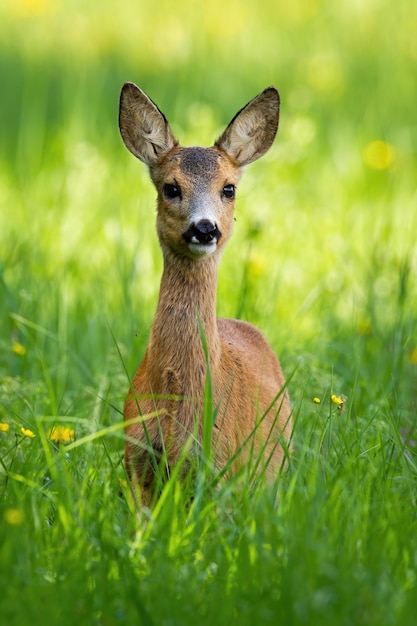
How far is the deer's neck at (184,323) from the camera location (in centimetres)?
388

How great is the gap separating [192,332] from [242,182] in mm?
2530

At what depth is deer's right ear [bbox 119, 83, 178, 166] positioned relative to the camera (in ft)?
14.0

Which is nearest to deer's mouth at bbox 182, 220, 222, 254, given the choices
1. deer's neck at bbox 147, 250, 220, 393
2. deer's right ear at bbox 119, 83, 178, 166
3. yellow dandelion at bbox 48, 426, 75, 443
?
deer's neck at bbox 147, 250, 220, 393

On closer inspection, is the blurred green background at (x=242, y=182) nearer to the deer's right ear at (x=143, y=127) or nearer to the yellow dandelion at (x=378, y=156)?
the yellow dandelion at (x=378, y=156)

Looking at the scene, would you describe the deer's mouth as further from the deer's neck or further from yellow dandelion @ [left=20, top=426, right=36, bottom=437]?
A: yellow dandelion @ [left=20, top=426, right=36, bottom=437]

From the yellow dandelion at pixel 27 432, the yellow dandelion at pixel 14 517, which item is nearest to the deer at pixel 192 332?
the yellow dandelion at pixel 27 432

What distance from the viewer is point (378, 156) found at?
7.31 meters

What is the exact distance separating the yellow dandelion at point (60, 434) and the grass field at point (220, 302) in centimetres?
3

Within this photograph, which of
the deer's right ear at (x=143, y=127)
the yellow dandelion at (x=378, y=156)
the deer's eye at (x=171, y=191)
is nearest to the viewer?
the deer's eye at (x=171, y=191)

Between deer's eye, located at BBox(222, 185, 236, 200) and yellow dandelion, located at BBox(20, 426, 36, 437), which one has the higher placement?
deer's eye, located at BBox(222, 185, 236, 200)

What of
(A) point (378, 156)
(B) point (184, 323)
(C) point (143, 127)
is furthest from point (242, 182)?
(B) point (184, 323)

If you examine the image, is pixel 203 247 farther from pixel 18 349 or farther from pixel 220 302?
pixel 220 302

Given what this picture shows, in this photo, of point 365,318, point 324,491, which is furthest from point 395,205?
point 324,491

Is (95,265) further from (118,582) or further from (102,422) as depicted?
(118,582)
